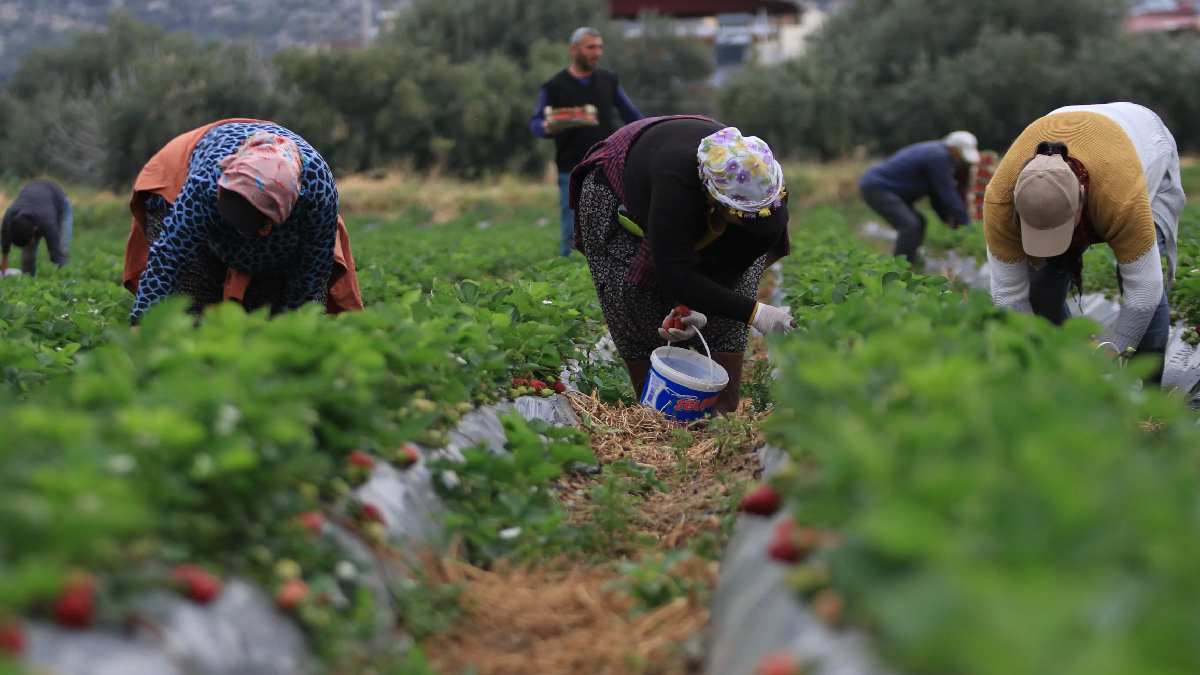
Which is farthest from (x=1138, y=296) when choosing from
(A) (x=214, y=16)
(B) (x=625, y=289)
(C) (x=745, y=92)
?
(A) (x=214, y=16)

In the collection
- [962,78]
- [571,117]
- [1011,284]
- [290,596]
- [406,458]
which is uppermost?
[290,596]

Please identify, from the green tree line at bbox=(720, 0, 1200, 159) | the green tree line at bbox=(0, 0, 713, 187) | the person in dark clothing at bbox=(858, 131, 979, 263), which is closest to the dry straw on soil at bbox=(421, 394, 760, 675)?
the person in dark clothing at bbox=(858, 131, 979, 263)

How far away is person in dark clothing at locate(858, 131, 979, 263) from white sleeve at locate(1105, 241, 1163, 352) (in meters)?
5.39

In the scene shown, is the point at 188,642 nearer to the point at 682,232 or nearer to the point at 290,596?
the point at 290,596

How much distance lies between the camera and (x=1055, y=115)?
192 inches

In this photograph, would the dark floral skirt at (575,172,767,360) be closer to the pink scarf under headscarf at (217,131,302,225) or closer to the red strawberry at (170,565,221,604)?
the pink scarf under headscarf at (217,131,302,225)

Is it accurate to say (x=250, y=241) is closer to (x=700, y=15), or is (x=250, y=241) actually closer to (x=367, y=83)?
(x=367, y=83)

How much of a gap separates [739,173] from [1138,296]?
1.58m

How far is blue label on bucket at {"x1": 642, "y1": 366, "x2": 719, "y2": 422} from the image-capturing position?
5020mm

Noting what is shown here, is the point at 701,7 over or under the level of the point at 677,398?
under

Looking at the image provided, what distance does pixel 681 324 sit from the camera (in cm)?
512

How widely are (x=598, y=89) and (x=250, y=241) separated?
203 inches

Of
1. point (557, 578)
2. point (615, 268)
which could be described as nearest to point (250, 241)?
point (615, 268)

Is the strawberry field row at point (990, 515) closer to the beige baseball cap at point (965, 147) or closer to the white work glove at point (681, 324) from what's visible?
the white work glove at point (681, 324)
